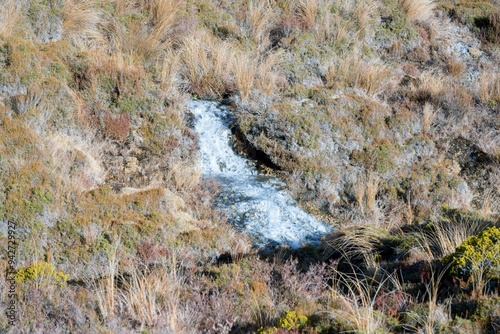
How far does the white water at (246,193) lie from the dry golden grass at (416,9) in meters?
6.76

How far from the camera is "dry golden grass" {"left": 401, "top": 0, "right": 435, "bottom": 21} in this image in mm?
13141

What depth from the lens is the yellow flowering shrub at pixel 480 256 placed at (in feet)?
14.7

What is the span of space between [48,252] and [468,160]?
7.96 metres

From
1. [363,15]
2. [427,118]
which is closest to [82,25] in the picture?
[363,15]

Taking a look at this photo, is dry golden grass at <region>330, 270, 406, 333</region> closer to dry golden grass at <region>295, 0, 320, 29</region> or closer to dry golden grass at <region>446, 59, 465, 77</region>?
dry golden grass at <region>295, 0, 320, 29</region>

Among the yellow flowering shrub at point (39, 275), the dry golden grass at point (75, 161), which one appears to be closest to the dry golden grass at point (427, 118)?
the dry golden grass at point (75, 161)

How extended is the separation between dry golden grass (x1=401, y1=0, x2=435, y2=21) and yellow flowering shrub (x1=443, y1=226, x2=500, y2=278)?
974 centimetres

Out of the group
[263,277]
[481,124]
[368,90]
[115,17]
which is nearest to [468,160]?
[481,124]

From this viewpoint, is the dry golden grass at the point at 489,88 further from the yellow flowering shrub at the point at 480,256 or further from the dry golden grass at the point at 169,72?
the yellow flowering shrub at the point at 480,256

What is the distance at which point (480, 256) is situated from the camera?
4.51 metres

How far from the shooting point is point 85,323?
169 inches

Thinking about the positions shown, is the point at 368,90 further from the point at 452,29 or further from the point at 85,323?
the point at 85,323

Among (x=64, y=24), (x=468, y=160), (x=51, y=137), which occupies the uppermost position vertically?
(x=64, y=24)

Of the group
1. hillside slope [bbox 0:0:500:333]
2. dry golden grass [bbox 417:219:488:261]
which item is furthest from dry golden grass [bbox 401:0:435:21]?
dry golden grass [bbox 417:219:488:261]
